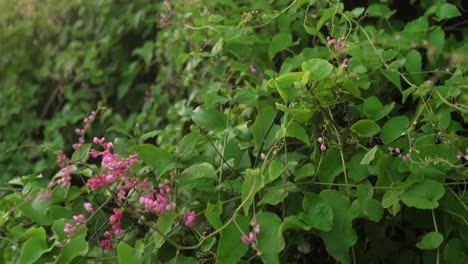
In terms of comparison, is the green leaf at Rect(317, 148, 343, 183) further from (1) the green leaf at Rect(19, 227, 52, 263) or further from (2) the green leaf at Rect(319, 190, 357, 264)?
(1) the green leaf at Rect(19, 227, 52, 263)

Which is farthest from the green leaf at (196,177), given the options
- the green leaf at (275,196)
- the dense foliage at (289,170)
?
the green leaf at (275,196)

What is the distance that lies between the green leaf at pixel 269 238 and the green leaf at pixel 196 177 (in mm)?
150

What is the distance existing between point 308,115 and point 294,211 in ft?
0.59

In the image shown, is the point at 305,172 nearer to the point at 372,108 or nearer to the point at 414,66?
the point at 372,108

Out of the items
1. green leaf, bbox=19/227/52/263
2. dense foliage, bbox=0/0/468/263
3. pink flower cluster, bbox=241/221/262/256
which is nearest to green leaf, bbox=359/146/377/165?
dense foliage, bbox=0/0/468/263

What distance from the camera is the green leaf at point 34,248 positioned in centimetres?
113

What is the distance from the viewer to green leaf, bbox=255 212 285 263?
3.30 feet

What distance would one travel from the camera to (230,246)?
1044 millimetres

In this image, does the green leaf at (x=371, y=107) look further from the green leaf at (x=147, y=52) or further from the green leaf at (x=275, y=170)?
the green leaf at (x=147, y=52)

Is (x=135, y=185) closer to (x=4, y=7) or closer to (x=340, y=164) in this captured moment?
(x=340, y=164)

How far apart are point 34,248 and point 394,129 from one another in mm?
704

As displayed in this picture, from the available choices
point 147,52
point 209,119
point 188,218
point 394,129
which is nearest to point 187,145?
point 209,119

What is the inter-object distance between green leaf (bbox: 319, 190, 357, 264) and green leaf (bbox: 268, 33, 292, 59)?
1.80 feet

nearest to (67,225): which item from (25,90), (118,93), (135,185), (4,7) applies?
(135,185)
